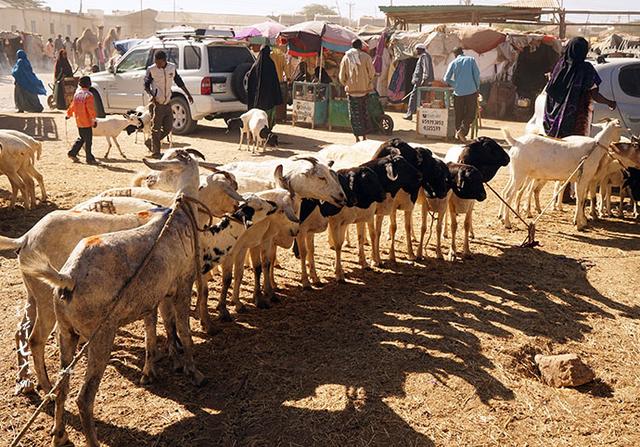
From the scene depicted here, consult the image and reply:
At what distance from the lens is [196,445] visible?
4.12m

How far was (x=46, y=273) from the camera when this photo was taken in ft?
11.8

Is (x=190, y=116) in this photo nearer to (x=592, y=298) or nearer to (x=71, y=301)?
(x=592, y=298)

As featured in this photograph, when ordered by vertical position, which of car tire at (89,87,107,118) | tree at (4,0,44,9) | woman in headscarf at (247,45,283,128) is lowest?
car tire at (89,87,107,118)

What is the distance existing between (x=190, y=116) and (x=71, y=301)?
500 inches

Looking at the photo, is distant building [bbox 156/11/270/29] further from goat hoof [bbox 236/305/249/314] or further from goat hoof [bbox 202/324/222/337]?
goat hoof [bbox 202/324/222/337]

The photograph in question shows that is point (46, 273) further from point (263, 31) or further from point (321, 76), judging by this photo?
point (263, 31)

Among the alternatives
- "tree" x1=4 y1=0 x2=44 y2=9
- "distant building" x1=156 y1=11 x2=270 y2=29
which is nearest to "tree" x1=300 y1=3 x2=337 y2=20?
"distant building" x1=156 y1=11 x2=270 y2=29

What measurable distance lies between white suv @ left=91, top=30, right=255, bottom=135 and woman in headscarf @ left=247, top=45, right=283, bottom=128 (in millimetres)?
806

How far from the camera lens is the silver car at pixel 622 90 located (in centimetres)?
1165

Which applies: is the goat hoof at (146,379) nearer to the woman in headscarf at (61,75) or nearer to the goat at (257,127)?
the goat at (257,127)

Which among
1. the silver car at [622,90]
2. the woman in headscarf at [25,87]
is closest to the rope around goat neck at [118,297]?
the silver car at [622,90]

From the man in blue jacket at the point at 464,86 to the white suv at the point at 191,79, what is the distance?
17.0 feet

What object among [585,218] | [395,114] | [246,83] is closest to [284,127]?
[246,83]

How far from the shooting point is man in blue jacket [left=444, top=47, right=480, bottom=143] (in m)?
15.0
